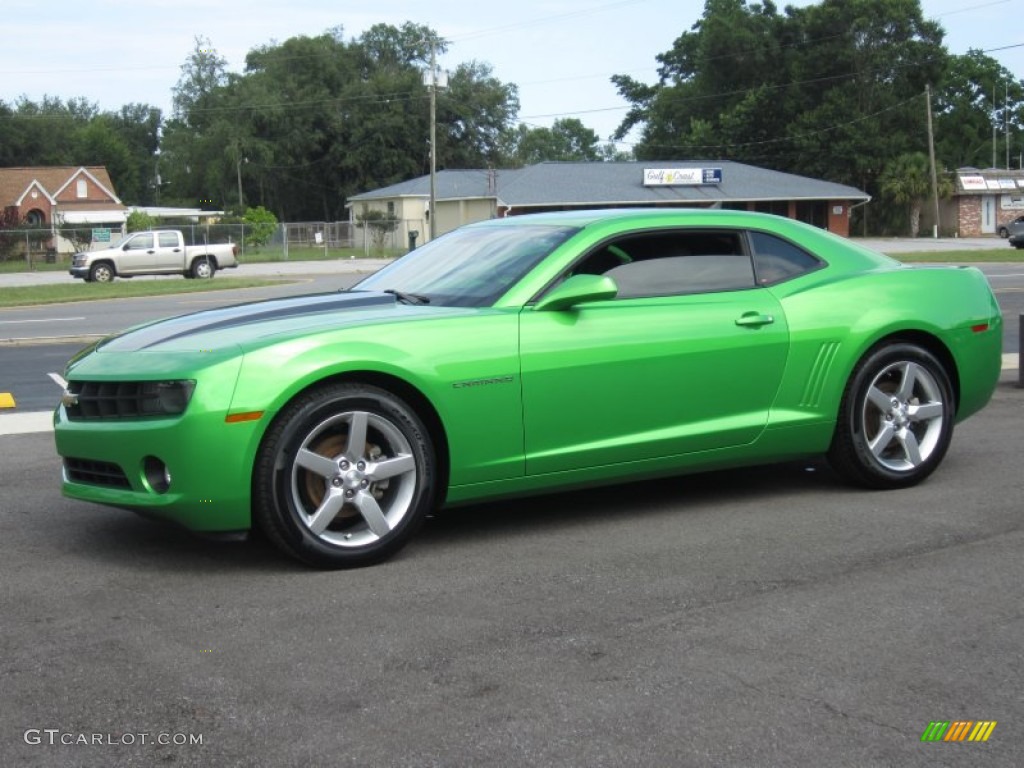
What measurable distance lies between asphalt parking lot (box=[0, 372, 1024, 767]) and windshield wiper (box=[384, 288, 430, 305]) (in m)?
1.06

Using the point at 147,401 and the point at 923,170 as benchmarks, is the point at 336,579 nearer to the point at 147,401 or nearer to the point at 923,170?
the point at 147,401

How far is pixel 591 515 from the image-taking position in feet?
20.1

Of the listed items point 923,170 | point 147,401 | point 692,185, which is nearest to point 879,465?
point 147,401

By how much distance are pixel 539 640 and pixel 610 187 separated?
6080 cm

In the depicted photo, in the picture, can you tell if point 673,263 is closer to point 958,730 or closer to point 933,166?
point 958,730

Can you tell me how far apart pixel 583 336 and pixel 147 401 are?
1.87 m

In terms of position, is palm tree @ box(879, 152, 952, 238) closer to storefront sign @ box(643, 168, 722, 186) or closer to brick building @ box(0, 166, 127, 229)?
storefront sign @ box(643, 168, 722, 186)

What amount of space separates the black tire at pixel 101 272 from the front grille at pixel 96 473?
35310 millimetres

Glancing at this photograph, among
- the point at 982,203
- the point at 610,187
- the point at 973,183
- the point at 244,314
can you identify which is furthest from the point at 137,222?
the point at 244,314

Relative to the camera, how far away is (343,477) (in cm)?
509

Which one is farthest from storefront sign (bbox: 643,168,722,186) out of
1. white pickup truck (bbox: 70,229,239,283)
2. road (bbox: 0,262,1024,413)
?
road (bbox: 0,262,1024,413)

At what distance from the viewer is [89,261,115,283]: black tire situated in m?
39.1

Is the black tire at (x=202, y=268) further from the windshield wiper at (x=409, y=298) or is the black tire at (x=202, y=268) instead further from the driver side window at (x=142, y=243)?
the windshield wiper at (x=409, y=298)

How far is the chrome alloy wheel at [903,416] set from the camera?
21.1 ft
